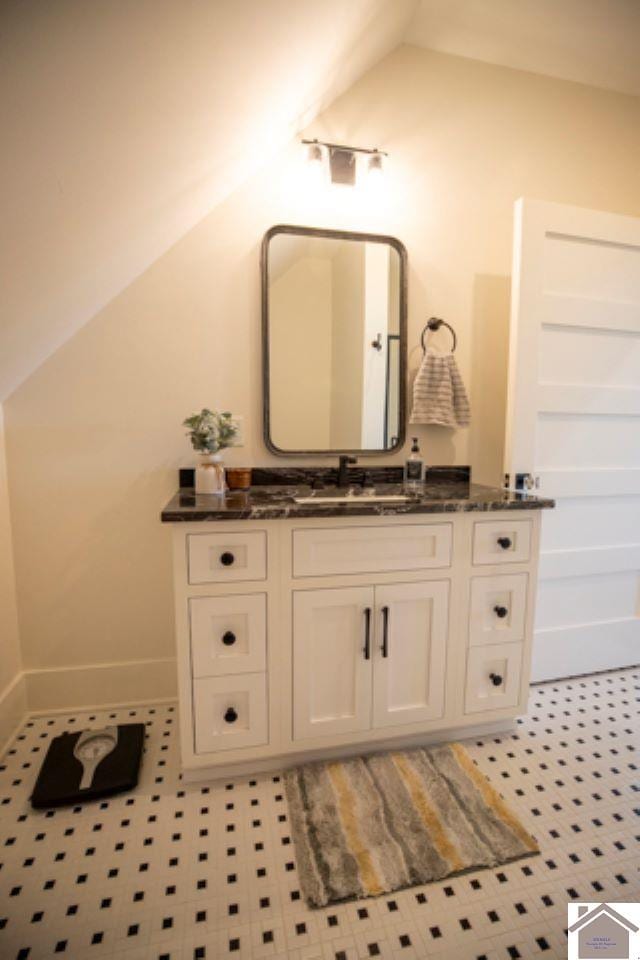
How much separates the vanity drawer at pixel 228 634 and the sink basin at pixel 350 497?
1.22ft

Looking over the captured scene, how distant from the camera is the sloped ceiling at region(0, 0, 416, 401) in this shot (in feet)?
2.23

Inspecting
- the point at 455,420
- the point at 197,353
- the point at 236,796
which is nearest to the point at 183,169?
the point at 197,353

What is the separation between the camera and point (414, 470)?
1.87 metres

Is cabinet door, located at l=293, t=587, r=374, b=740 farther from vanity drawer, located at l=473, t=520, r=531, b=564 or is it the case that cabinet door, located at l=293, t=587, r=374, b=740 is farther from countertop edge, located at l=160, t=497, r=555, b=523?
vanity drawer, located at l=473, t=520, r=531, b=564

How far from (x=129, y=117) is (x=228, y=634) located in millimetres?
1270

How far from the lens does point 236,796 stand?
1.44m

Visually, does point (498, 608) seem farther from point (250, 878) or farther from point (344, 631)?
point (250, 878)

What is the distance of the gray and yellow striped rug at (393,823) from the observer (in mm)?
1177

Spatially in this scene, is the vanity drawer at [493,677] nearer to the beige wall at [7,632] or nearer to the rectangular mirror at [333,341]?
the rectangular mirror at [333,341]

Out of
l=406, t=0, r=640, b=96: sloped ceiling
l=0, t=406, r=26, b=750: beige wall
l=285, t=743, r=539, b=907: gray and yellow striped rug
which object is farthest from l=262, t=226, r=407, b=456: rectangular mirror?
l=285, t=743, r=539, b=907: gray and yellow striped rug

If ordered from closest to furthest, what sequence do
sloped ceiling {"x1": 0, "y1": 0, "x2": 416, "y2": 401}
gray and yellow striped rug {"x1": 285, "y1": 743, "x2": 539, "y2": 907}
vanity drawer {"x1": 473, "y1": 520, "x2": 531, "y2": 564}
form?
sloped ceiling {"x1": 0, "y1": 0, "x2": 416, "y2": 401} → gray and yellow striped rug {"x1": 285, "y1": 743, "x2": 539, "y2": 907} → vanity drawer {"x1": 473, "y1": 520, "x2": 531, "y2": 564}

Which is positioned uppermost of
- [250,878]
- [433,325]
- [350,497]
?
[433,325]

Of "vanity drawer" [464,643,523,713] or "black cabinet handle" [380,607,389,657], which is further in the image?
"vanity drawer" [464,643,523,713]

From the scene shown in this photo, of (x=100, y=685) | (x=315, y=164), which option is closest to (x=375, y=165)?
(x=315, y=164)
